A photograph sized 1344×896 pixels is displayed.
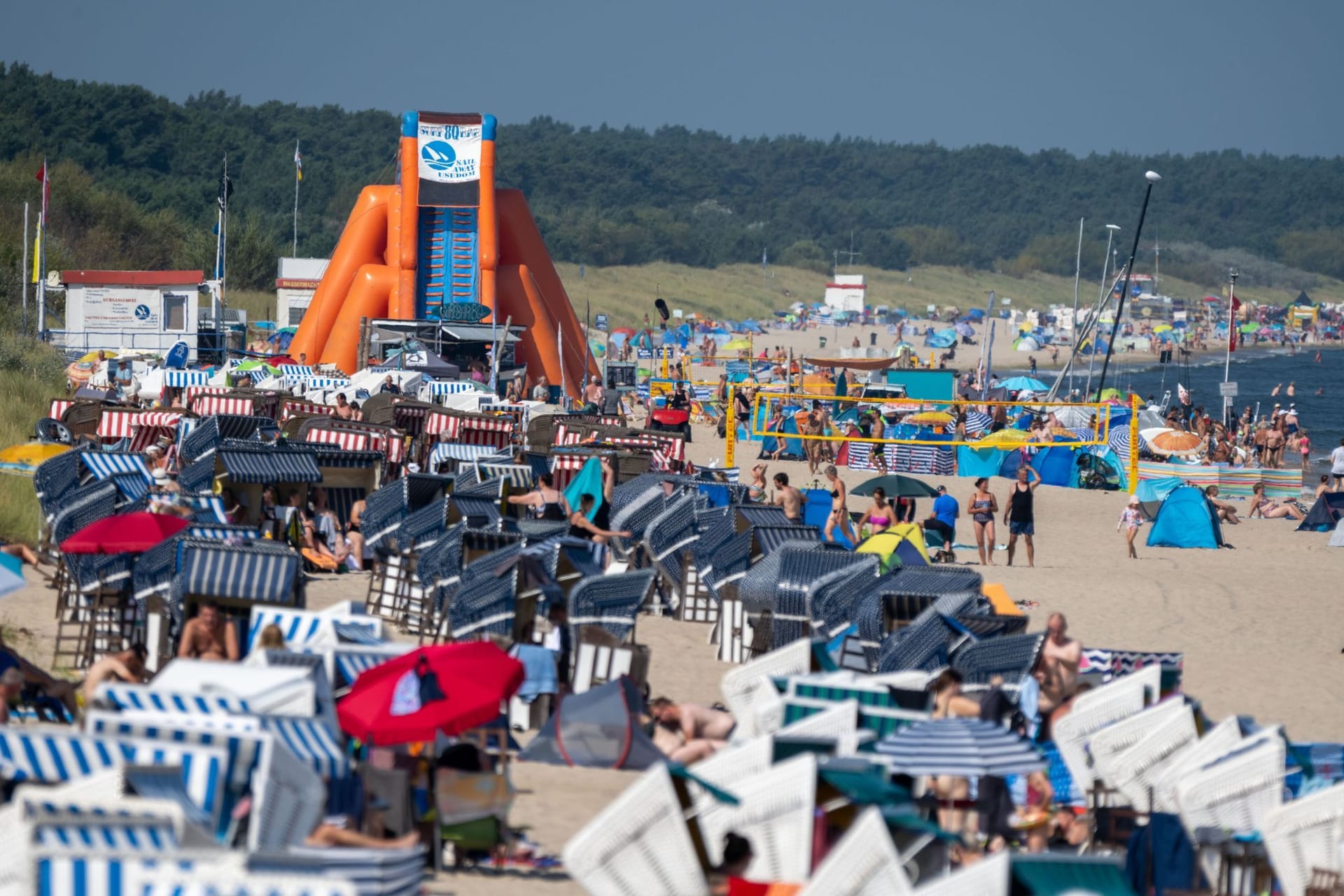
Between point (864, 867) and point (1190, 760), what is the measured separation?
249 cm

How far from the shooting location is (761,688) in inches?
279

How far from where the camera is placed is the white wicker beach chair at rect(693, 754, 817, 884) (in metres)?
5.25

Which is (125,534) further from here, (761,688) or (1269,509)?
(1269,509)

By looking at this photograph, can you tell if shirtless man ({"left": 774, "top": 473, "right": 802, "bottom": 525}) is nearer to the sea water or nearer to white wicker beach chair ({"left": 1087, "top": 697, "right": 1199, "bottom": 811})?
white wicker beach chair ({"left": 1087, "top": 697, "right": 1199, "bottom": 811})

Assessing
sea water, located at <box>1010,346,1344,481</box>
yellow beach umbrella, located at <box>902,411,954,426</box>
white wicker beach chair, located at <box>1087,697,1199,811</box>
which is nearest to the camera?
white wicker beach chair, located at <box>1087,697,1199,811</box>

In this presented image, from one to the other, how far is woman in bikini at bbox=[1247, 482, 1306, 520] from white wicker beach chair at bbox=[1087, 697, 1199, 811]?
14.8 m

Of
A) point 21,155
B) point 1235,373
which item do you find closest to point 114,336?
point 21,155

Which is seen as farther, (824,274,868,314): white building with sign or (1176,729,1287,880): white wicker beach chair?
(824,274,868,314): white building with sign

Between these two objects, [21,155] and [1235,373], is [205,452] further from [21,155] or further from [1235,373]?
[1235,373]

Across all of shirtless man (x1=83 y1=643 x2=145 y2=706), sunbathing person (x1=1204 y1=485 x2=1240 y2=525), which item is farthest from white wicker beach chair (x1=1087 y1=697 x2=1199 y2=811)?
sunbathing person (x1=1204 y1=485 x2=1240 y2=525)

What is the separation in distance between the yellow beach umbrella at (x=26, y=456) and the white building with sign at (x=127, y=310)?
55.3 ft

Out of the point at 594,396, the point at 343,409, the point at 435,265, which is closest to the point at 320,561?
the point at 343,409

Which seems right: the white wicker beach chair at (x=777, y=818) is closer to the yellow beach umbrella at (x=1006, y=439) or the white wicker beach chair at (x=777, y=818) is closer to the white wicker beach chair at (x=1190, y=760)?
the white wicker beach chair at (x=1190, y=760)

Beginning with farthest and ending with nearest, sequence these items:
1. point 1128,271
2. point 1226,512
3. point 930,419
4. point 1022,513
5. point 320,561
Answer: point 1128,271 → point 930,419 → point 1226,512 → point 1022,513 → point 320,561
